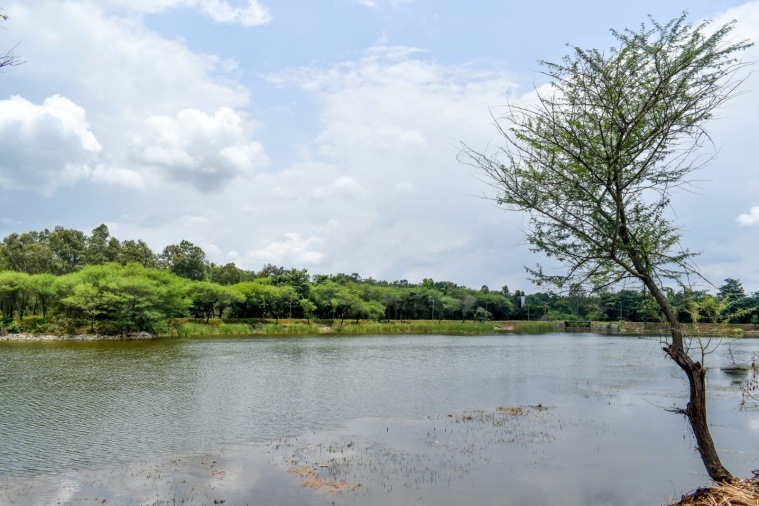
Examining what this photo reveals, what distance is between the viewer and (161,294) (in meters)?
63.2

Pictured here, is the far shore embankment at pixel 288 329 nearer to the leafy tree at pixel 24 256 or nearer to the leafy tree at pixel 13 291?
the leafy tree at pixel 13 291

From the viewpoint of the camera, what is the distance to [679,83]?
6660mm

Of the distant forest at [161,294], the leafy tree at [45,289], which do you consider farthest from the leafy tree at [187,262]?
the leafy tree at [45,289]

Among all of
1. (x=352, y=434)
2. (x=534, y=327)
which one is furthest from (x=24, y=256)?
(x=534, y=327)

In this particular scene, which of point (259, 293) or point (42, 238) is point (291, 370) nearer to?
point (259, 293)

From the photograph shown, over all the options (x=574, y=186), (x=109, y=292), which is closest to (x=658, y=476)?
(x=574, y=186)

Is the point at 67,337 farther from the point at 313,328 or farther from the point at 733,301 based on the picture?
the point at 733,301

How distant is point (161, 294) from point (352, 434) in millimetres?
52482

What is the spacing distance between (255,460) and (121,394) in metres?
13.0

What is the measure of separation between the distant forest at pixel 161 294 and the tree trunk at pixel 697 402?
85.8 feet

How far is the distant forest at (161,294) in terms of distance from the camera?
58531mm

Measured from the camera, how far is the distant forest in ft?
192

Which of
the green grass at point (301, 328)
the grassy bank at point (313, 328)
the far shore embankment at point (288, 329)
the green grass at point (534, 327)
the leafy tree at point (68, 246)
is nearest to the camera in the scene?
the far shore embankment at point (288, 329)

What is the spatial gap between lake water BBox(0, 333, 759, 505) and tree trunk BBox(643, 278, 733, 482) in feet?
21.6
